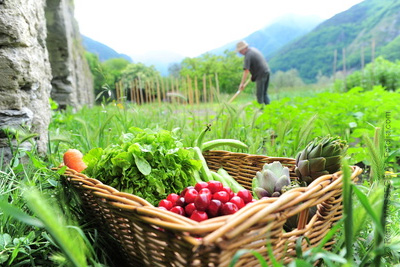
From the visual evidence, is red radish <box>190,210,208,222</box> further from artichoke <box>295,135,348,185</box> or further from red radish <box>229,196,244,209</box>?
artichoke <box>295,135,348,185</box>

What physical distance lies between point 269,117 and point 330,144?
1959mm

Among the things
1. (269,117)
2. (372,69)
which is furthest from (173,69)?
(269,117)

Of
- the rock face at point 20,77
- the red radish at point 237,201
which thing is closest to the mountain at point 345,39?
the rock face at point 20,77

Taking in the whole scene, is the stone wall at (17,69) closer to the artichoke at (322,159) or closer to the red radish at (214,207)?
the red radish at (214,207)

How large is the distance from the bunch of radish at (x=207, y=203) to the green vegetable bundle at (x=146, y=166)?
18 cm

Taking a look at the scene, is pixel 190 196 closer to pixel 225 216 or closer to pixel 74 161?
pixel 225 216

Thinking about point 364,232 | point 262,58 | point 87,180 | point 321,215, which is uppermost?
point 262,58

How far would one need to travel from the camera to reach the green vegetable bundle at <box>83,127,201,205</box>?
123 centimetres

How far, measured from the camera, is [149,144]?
4.35ft

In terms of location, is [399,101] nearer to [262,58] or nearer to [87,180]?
[87,180]

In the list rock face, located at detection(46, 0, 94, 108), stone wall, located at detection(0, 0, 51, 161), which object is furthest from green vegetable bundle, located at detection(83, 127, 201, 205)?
rock face, located at detection(46, 0, 94, 108)

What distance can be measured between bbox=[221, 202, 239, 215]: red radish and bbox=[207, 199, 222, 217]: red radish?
14 mm

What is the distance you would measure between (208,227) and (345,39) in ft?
252

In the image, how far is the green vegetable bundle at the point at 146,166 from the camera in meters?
1.23
